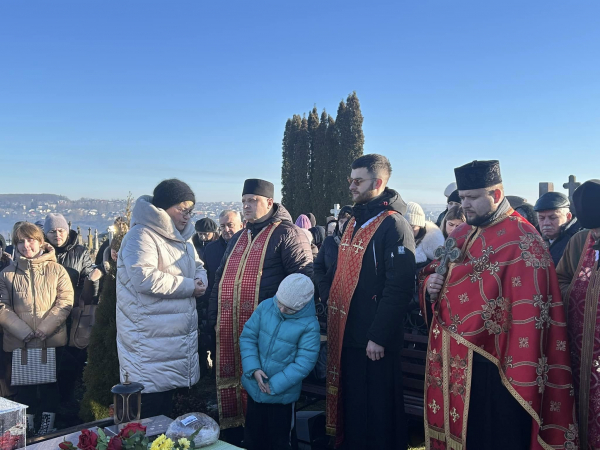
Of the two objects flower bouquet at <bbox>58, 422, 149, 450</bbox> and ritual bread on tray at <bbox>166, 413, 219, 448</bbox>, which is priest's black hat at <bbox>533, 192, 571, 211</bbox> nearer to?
ritual bread on tray at <bbox>166, 413, 219, 448</bbox>

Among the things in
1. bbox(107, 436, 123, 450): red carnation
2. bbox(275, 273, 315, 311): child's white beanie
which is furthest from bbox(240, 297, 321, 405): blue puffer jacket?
bbox(107, 436, 123, 450): red carnation

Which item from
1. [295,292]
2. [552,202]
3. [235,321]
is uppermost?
[552,202]

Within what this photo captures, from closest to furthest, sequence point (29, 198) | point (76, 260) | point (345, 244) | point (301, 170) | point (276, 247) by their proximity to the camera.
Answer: point (345, 244) → point (276, 247) → point (76, 260) → point (301, 170) → point (29, 198)

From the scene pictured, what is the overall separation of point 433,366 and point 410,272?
24.5 inches

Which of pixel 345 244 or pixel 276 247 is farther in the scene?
pixel 276 247

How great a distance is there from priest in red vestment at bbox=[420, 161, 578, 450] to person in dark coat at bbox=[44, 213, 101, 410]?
3.99 metres

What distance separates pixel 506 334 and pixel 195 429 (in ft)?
6.04

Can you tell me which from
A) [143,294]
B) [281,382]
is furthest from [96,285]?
[281,382]

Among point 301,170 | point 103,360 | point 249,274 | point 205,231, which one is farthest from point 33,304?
point 301,170

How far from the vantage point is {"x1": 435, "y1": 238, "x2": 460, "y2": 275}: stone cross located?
325cm

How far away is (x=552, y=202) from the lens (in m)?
4.75

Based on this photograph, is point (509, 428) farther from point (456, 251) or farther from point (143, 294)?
point (143, 294)

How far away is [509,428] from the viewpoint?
3.01 meters

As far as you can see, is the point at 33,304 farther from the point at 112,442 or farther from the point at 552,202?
the point at 552,202
